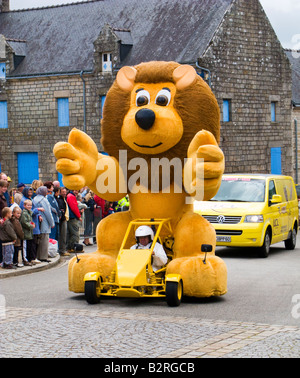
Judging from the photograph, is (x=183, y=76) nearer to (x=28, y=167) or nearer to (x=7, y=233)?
(x=7, y=233)

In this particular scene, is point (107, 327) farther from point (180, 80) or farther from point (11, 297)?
point (180, 80)

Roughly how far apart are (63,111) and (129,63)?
481 centimetres

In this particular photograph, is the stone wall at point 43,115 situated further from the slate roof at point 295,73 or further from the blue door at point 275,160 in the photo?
the slate roof at point 295,73

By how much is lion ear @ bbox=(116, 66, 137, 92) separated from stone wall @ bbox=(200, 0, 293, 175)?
23.5 m

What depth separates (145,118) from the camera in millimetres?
11602

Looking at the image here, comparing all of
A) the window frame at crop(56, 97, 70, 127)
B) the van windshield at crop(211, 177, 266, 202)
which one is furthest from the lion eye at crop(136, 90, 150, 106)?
the window frame at crop(56, 97, 70, 127)

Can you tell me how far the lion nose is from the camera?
11.6 m

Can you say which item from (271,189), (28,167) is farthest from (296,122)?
(271,189)

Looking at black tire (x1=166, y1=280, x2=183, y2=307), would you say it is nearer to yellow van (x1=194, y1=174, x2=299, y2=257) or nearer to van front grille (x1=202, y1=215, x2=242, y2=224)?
yellow van (x1=194, y1=174, x2=299, y2=257)

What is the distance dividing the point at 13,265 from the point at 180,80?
19.3 feet

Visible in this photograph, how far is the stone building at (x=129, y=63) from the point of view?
122 ft
